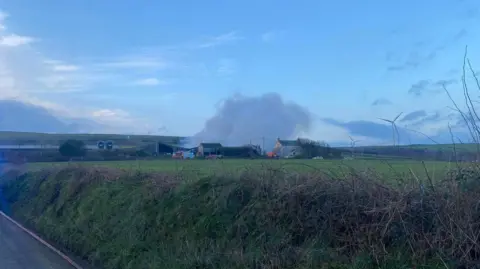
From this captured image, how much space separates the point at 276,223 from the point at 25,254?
25.5ft

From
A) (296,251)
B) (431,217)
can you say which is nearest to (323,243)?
(296,251)

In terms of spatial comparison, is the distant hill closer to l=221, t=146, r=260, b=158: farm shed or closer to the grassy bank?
l=221, t=146, r=260, b=158: farm shed

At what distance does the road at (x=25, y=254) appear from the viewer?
12.9 m

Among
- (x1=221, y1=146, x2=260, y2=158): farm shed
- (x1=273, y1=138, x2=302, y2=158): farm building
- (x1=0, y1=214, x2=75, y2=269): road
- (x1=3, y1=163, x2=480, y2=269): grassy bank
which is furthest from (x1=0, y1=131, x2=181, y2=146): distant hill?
(x1=3, y1=163, x2=480, y2=269): grassy bank

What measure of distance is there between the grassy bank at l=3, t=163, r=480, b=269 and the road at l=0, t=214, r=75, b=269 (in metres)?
0.79

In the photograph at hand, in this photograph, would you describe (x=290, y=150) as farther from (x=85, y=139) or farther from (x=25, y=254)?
(x=85, y=139)

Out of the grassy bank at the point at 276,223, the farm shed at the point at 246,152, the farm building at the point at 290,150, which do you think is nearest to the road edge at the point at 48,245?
the grassy bank at the point at 276,223

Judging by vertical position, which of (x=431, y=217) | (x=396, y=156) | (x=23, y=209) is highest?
(x=396, y=156)

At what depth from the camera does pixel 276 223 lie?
10.3 m

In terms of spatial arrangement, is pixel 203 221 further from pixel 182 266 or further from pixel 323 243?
pixel 323 243

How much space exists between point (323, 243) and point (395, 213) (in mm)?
1613

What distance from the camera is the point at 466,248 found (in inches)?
283

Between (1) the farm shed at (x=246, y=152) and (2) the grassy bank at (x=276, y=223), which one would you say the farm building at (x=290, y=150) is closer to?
(1) the farm shed at (x=246, y=152)

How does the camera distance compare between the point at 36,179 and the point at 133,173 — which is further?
the point at 36,179
